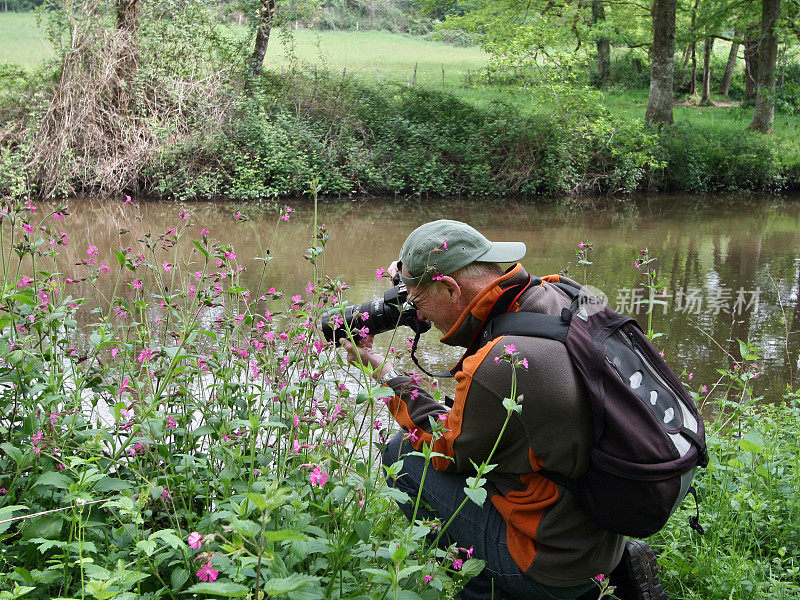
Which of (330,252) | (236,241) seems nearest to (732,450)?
(330,252)

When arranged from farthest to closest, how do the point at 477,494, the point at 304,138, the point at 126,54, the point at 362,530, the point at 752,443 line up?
the point at 304,138 → the point at 126,54 → the point at 752,443 → the point at 362,530 → the point at 477,494

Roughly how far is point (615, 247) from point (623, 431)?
8192 millimetres

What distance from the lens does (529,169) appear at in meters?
13.4

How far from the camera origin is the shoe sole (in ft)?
7.38

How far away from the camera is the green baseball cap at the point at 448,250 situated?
218 cm

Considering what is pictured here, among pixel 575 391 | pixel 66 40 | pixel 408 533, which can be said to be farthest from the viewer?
pixel 66 40

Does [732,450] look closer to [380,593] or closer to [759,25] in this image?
[380,593]

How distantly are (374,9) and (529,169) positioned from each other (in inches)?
924

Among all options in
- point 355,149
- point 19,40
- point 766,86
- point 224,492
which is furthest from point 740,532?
point 19,40

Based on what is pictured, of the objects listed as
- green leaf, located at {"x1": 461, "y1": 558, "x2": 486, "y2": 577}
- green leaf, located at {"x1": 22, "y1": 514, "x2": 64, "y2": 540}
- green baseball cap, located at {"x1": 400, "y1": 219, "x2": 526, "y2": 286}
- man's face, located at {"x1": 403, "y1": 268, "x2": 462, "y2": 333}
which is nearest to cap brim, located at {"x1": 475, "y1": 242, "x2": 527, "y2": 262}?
green baseball cap, located at {"x1": 400, "y1": 219, "x2": 526, "y2": 286}

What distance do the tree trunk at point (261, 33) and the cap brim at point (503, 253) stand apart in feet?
39.9

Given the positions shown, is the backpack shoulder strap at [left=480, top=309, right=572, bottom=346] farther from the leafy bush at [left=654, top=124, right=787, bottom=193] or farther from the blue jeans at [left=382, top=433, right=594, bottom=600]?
the leafy bush at [left=654, top=124, right=787, bottom=193]

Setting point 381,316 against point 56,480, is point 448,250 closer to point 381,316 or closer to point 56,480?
point 381,316

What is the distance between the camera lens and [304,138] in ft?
42.1
